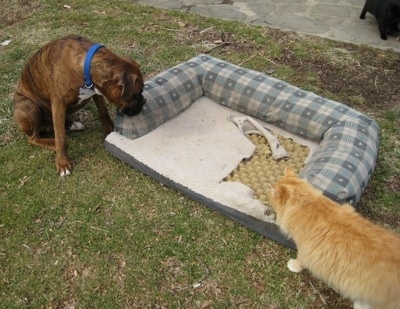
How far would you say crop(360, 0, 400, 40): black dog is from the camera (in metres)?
6.02

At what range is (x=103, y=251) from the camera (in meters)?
3.51

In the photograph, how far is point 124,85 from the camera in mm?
3643

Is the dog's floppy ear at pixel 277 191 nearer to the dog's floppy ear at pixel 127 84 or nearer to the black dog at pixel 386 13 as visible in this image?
the dog's floppy ear at pixel 127 84

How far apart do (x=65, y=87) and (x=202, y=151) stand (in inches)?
56.6

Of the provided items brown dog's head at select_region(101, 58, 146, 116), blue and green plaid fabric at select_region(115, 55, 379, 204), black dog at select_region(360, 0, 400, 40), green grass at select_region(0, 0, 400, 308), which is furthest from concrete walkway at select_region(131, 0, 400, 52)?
brown dog's head at select_region(101, 58, 146, 116)

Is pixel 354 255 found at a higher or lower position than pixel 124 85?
lower

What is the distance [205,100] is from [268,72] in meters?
1.20

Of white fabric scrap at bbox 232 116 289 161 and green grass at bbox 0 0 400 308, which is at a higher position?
white fabric scrap at bbox 232 116 289 161

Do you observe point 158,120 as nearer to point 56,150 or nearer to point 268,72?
point 56,150

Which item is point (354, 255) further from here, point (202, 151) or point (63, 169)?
point (63, 169)

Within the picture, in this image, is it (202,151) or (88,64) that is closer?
(88,64)

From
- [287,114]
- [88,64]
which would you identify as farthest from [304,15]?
[88,64]

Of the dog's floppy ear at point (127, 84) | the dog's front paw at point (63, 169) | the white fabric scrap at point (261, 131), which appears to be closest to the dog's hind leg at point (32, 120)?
the dog's front paw at point (63, 169)

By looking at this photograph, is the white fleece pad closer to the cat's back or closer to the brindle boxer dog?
the brindle boxer dog
